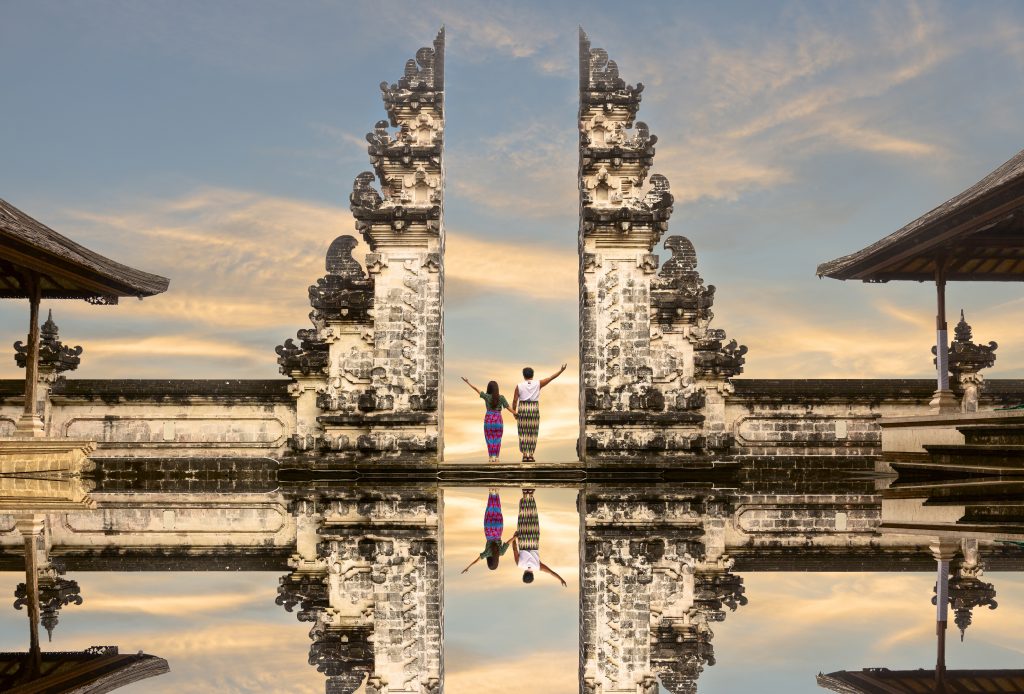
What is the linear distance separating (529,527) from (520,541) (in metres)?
1.13

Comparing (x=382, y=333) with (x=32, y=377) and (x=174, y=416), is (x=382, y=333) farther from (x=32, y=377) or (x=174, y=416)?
(x=32, y=377)

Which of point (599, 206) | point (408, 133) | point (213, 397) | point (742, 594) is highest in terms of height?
point (408, 133)

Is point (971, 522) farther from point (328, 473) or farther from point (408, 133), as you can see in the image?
point (408, 133)

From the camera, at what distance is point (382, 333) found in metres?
18.9

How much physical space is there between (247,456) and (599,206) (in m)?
7.67

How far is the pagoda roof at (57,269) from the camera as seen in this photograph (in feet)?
52.1

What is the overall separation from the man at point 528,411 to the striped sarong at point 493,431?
0.30m

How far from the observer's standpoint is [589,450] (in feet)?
60.7

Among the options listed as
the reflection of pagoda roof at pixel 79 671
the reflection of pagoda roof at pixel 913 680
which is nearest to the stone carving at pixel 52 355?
the reflection of pagoda roof at pixel 79 671

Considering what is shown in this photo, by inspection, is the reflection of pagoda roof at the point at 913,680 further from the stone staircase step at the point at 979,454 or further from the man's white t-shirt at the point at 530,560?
the stone staircase step at the point at 979,454

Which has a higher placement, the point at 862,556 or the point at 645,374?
the point at 645,374

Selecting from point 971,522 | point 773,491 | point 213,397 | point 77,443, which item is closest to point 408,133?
point 213,397

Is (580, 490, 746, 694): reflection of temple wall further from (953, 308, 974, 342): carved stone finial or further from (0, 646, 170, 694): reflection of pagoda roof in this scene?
(953, 308, 974, 342): carved stone finial

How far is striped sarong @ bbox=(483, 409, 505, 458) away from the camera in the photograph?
60.7ft
